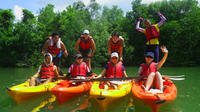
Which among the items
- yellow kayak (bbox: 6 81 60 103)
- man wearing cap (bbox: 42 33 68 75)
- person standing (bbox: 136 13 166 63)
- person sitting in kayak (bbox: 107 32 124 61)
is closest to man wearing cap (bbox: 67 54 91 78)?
yellow kayak (bbox: 6 81 60 103)

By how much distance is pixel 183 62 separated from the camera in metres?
19.8

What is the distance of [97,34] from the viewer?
761 inches

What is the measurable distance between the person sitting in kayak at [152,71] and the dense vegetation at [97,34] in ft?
47.7

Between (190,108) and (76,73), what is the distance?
3.15 meters

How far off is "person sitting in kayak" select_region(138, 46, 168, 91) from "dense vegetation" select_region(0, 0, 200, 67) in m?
14.5

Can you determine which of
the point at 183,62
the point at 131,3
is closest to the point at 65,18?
the point at 131,3

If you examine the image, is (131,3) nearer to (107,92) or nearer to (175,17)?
(175,17)

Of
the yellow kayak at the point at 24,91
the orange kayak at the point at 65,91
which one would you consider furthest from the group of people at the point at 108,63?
the orange kayak at the point at 65,91

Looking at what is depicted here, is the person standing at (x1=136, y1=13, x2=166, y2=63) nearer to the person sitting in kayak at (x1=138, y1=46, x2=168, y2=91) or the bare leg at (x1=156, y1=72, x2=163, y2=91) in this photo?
the person sitting in kayak at (x1=138, y1=46, x2=168, y2=91)

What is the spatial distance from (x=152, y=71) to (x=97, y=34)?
15407mm

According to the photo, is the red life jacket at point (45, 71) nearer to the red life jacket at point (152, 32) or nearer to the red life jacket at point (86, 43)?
the red life jacket at point (86, 43)

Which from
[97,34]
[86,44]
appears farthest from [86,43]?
[97,34]

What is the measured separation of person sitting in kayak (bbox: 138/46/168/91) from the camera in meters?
3.83

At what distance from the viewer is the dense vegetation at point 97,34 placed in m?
19.3
